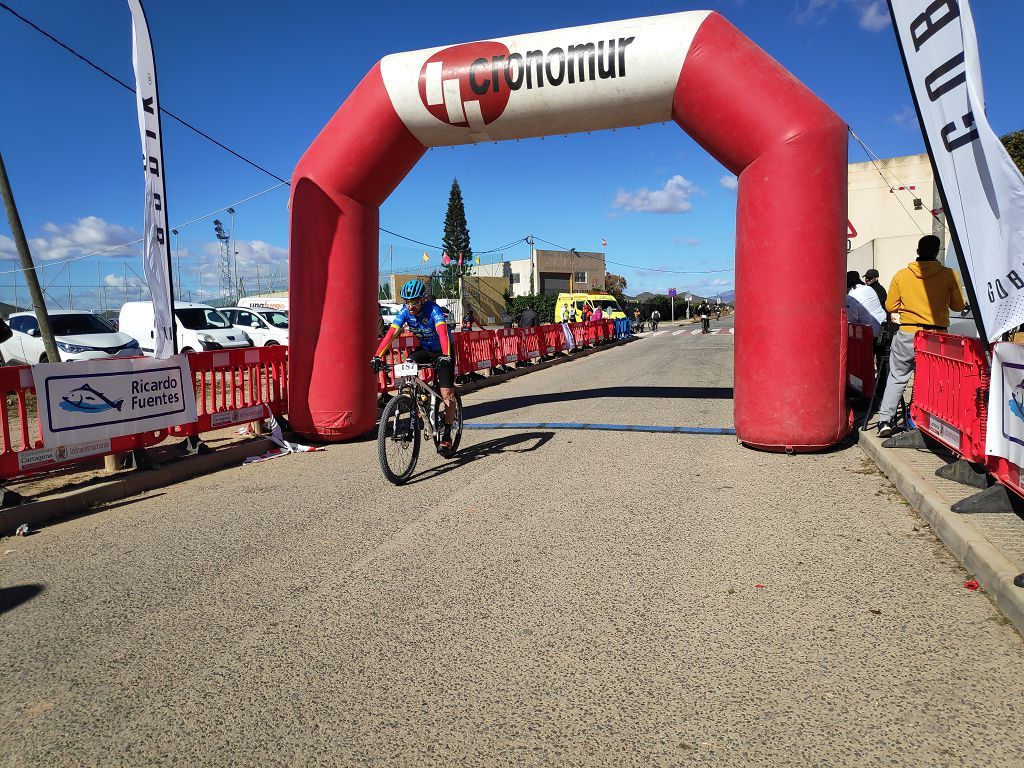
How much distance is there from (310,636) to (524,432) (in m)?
5.36

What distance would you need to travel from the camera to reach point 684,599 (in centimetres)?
354

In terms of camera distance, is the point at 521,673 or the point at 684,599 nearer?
the point at 521,673

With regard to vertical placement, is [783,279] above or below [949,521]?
above

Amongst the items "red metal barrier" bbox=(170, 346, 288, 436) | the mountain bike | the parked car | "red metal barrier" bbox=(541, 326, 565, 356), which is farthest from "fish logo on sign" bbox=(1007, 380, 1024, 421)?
the parked car

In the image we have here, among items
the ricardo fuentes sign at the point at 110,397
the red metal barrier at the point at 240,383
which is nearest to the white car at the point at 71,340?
the red metal barrier at the point at 240,383

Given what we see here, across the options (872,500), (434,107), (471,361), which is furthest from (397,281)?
(872,500)

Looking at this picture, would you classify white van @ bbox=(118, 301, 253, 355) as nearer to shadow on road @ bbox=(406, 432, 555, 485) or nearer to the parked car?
the parked car

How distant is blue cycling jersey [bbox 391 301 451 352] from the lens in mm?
6742

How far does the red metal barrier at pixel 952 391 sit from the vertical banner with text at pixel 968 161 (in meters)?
0.75

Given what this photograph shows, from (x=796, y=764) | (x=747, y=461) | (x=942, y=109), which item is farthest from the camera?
A: (x=747, y=461)

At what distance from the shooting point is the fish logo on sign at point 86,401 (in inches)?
233

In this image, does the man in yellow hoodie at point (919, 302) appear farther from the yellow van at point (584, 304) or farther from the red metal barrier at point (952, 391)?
the yellow van at point (584, 304)

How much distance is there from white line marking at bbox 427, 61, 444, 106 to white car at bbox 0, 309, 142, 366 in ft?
28.0

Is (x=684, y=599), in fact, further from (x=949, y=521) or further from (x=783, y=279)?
(x=783, y=279)
